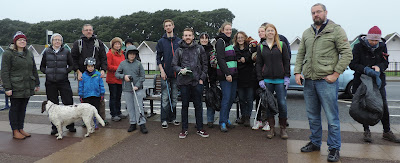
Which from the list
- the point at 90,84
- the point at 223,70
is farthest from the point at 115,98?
the point at 223,70

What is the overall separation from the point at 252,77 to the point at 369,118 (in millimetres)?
2054

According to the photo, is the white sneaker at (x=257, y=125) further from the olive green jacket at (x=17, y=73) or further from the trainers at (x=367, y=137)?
the olive green jacket at (x=17, y=73)

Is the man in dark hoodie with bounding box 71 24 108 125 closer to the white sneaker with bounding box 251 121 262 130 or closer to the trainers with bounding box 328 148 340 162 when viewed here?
the white sneaker with bounding box 251 121 262 130

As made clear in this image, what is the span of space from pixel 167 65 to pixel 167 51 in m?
0.27

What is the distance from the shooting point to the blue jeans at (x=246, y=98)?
18.3 ft

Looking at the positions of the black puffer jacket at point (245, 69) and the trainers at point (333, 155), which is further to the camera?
the black puffer jacket at point (245, 69)

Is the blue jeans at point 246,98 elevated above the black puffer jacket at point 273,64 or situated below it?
below

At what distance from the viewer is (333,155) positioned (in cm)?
378

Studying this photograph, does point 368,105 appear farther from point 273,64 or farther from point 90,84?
point 90,84

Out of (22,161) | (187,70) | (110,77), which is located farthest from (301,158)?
(110,77)

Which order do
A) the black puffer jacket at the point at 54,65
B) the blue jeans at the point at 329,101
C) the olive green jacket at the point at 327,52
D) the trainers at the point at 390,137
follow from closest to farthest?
Result: the olive green jacket at the point at 327,52 < the blue jeans at the point at 329,101 < the trainers at the point at 390,137 < the black puffer jacket at the point at 54,65

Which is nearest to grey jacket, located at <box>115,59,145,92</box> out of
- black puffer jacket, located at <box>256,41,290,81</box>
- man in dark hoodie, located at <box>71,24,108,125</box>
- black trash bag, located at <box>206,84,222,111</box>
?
man in dark hoodie, located at <box>71,24,108,125</box>

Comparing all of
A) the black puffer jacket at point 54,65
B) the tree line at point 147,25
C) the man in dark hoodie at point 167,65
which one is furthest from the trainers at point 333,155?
the tree line at point 147,25

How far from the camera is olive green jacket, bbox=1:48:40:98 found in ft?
15.5
